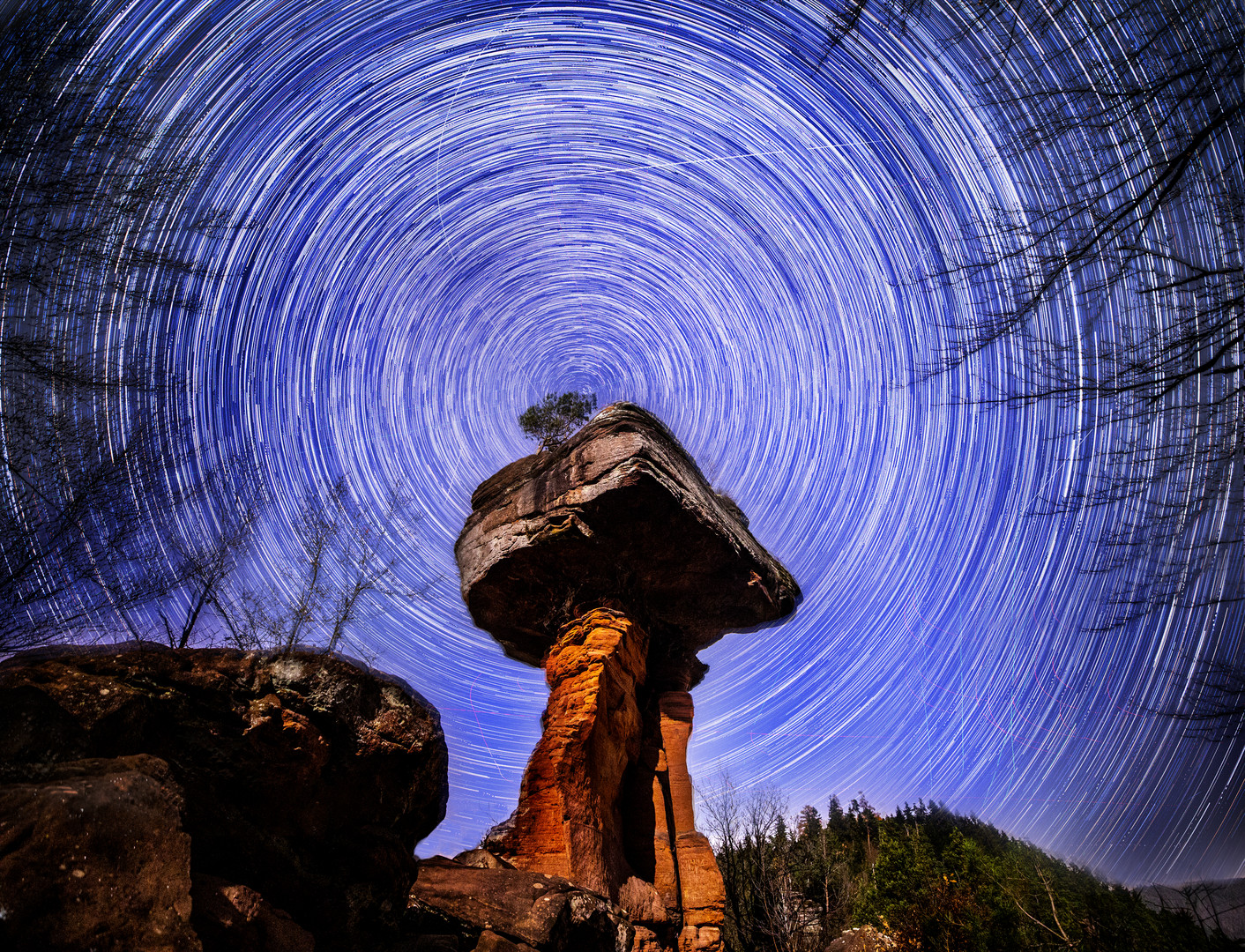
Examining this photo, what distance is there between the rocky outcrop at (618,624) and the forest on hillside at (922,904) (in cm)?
1020

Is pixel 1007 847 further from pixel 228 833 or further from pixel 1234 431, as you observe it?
pixel 228 833

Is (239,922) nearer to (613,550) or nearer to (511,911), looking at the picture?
(511,911)

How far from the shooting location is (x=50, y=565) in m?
8.88

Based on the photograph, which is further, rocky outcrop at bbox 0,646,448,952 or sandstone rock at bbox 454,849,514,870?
sandstone rock at bbox 454,849,514,870

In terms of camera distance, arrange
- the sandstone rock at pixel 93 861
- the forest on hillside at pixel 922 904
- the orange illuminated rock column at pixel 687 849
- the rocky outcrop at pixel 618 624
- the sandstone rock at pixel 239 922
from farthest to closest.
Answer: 1. the forest on hillside at pixel 922 904
2. the orange illuminated rock column at pixel 687 849
3. the rocky outcrop at pixel 618 624
4. the sandstone rock at pixel 239 922
5. the sandstone rock at pixel 93 861

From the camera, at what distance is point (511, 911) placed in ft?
Result: 18.9

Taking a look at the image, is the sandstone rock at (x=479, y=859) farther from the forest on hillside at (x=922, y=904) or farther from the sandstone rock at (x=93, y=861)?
the forest on hillside at (x=922, y=904)

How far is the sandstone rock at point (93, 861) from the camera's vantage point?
2.20m

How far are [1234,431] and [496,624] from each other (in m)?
12.5

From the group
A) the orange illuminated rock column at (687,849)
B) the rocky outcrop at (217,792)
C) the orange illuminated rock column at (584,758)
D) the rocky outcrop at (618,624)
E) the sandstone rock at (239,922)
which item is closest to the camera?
the rocky outcrop at (217,792)

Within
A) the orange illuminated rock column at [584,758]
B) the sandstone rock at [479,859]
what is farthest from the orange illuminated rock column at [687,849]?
the sandstone rock at [479,859]

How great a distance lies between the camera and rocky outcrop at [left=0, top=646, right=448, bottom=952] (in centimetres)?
243

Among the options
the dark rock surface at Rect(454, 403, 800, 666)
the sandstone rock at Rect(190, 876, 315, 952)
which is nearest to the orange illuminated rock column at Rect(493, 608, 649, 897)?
the dark rock surface at Rect(454, 403, 800, 666)

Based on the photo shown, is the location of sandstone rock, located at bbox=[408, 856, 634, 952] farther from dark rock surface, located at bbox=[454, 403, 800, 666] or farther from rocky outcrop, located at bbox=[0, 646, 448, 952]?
Answer: dark rock surface, located at bbox=[454, 403, 800, 666]
